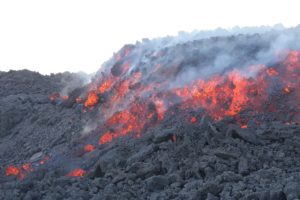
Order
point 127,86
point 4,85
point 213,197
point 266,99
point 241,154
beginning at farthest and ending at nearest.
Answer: point 4,85 < point 127,86 < point 266,99 < point 241,154 < point 213,197

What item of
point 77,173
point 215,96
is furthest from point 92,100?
point 215,96

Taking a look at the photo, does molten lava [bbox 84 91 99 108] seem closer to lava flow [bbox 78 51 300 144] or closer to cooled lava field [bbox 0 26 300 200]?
cooled lava field [bbox 0 26 300 200]

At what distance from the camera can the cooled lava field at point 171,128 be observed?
2291cm

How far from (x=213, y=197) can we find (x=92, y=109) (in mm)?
18725

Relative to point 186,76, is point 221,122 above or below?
below

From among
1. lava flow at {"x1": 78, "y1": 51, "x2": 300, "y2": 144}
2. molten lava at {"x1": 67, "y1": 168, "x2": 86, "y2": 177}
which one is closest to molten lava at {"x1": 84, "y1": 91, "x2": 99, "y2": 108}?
lava flow at {"x1": 78, "y1": 51, "x2": 300, "y2": 144}

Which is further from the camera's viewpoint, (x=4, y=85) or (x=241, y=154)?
(x=4, y=85)

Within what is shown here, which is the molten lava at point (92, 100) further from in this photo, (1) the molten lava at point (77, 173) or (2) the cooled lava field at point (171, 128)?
(1) the molten lava at point (77, 173)

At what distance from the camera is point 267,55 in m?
31.4

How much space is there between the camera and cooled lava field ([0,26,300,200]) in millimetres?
22906

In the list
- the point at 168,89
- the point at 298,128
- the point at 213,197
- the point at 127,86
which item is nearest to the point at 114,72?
the point at 127,86

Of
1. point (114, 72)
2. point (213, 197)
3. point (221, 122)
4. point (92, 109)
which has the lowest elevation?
point (213, 197)

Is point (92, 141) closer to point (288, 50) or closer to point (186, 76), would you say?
point (186, 76)

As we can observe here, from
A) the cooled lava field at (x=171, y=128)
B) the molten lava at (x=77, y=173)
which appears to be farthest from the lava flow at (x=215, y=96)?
the molten lava at (x=77, y=173)
